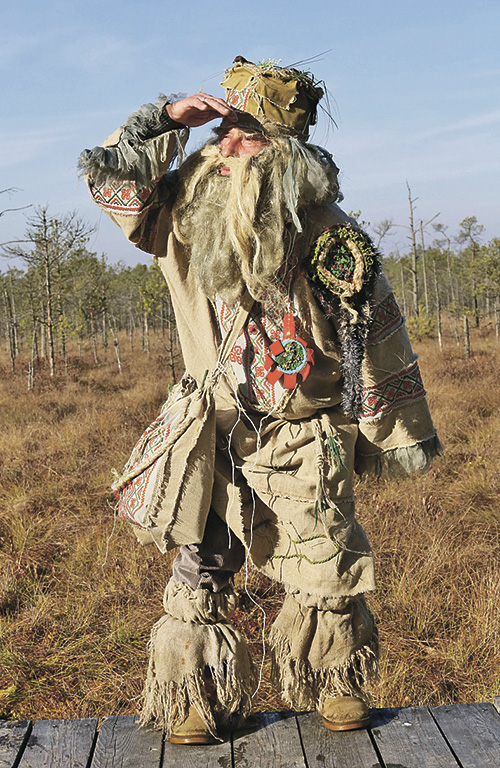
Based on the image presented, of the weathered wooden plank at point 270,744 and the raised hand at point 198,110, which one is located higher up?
the raised hand at point 198,110

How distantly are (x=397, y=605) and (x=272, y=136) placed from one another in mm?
2549

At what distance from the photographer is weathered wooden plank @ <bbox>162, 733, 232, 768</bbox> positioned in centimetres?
191

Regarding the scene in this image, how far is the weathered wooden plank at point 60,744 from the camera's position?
76.6 inches

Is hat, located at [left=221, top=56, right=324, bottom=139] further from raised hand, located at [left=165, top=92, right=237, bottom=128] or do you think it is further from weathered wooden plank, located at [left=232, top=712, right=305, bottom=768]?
weathered wooden plank, located at [left=232, top=712, right=305, bottom=768]

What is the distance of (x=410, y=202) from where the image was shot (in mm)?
15094

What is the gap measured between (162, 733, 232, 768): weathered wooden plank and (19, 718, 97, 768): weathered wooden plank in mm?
247

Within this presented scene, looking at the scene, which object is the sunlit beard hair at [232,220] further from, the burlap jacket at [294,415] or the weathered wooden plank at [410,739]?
the weathered wooden plank at [410,739]

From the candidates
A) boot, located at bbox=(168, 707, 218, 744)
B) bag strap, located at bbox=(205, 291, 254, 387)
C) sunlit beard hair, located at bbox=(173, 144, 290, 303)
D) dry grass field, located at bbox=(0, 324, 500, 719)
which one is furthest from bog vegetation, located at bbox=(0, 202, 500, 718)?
sunlit beard hair, located at bbox=(173, 144, 290, 303)

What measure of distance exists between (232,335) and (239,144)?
0.53 meters

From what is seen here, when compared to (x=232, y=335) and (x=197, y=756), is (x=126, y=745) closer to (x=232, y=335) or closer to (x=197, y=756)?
(x=197, y=756)

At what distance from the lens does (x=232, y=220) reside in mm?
1784

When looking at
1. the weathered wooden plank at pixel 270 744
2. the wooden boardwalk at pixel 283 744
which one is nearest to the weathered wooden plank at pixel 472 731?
the wooden boardwalk at pixel 283 744

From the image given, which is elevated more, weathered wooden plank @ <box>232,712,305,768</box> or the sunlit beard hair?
the sunlit beard hair

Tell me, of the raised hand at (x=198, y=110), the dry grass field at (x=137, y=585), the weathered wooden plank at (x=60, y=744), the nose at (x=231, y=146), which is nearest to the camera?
the raised hand at (x=198, y=110)
